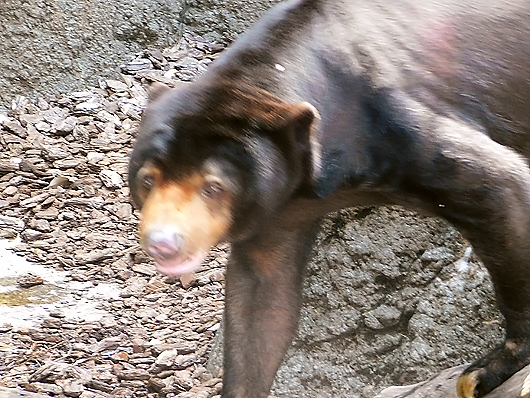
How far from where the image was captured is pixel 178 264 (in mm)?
2818

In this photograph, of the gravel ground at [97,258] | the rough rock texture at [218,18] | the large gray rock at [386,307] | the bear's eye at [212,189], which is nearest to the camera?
the bear's eye at [212,189]

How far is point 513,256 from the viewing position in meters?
3.22

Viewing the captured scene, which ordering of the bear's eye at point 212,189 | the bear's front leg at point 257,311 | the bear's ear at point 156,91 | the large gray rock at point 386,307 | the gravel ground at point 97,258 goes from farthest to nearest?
1. the gravel ground at point 97,258
2. the large gray rock at point 386,307
3. the bear's front leg at point 257,311
4. the bear's ear at point 156,91
5. the bear's eye at point 212,189

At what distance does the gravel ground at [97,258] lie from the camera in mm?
4980

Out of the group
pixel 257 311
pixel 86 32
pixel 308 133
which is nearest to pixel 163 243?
pixel 308 133

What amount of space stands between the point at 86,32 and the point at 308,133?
17.8 ft

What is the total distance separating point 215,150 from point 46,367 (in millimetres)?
2470

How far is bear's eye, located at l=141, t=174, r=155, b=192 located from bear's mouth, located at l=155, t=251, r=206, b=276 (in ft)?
0.86

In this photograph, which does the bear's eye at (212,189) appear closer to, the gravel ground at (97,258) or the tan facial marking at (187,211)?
the tan facial marking at (187,211)

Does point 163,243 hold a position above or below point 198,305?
above

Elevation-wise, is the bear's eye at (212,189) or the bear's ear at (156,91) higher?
the bear's ear at (156,91)

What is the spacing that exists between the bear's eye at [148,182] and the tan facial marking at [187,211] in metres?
0.01

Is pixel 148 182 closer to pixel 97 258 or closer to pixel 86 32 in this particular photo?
pixel 97 258

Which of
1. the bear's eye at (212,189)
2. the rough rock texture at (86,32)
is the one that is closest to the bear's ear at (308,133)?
the bear's eye at (212,189)
